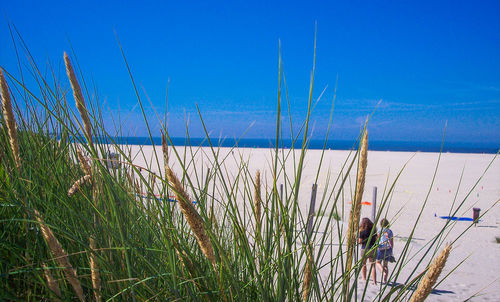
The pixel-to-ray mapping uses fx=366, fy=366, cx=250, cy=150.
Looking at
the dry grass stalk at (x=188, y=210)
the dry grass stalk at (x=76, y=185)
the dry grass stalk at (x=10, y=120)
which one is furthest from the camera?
the dry grass stalk at (x=10, y=120)

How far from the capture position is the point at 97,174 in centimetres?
129

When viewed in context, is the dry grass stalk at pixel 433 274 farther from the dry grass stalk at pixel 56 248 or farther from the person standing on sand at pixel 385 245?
the dry grass stalk at pixel 56 248

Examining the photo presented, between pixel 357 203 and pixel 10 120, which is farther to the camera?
pixel 10 120

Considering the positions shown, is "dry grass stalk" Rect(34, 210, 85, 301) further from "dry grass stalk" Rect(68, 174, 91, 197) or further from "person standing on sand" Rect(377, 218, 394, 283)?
"person standing on sand" Rect(377, 218, 394, 283)

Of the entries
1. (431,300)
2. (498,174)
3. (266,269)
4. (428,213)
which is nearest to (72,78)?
(266,269)

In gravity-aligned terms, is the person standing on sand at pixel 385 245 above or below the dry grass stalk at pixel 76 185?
below

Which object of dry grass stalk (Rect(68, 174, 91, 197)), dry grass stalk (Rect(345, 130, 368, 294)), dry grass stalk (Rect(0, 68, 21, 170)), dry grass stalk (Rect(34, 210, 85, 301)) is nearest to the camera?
dry grass stalk (Rect(34, 210, 85, 301))

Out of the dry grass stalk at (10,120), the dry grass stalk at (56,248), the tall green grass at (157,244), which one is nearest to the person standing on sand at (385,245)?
the tall green grass at (157,244)

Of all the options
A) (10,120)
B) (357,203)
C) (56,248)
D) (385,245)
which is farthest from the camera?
(385,245)

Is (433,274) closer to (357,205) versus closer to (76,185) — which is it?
(357,205)

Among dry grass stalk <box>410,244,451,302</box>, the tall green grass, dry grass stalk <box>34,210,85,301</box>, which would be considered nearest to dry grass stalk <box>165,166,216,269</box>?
the tall green grass

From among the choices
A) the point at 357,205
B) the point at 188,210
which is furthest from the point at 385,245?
the point at 188,210

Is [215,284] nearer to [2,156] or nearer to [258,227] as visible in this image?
[258,227]

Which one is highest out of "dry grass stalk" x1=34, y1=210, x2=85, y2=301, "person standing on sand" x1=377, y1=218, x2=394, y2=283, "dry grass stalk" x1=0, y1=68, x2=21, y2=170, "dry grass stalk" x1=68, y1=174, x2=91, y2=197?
"dry grass stalk" x1=0, y1=68, x2=21, y2=170
